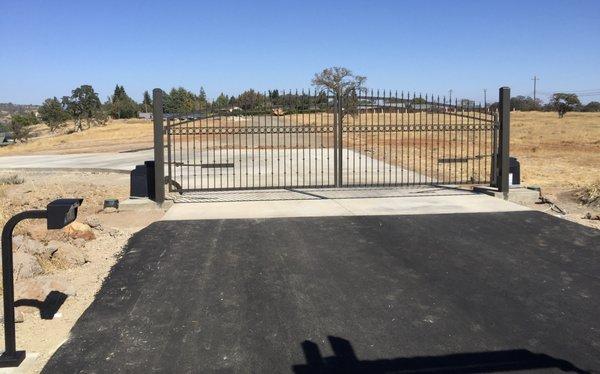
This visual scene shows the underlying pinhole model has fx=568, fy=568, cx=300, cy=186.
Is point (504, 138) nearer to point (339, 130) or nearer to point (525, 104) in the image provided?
point (339, 130)

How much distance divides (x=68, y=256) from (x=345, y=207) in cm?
534

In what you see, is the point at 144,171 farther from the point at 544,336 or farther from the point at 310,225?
the point at 544,336

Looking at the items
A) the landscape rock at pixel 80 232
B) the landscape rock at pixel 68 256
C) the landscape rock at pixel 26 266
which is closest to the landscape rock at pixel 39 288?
the landscape rock at pixel 26 266

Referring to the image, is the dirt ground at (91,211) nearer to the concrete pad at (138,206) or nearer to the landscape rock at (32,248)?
the concrete pad at (138,206)

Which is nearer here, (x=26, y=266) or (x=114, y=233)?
(x=26, y=266)

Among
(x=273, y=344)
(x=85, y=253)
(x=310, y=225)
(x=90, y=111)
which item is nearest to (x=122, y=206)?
(x=85, y=253)

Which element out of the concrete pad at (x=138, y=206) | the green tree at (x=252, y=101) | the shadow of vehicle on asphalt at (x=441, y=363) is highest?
the green tree at (x=252, y=101)

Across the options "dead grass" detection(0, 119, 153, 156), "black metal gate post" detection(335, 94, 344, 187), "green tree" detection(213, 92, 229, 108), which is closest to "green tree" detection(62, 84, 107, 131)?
"dead grass" detection(0, 119, 153, 156)

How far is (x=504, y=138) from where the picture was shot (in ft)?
40.1

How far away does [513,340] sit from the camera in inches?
187

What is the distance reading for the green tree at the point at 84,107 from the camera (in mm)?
66625

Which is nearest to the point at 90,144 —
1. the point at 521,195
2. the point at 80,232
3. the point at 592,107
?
the point at 80,232

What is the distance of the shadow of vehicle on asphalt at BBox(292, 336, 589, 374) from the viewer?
13.9 ft

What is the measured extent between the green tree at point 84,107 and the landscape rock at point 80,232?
6083 centimetres
